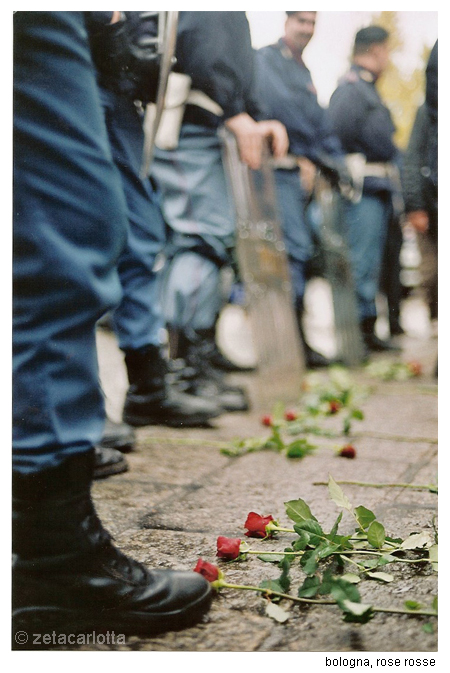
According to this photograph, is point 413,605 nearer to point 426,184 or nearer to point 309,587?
point 309,587

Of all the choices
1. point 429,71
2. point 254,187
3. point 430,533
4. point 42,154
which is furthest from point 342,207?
point 42,154

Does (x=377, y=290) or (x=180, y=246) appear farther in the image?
(x=377, y=290)

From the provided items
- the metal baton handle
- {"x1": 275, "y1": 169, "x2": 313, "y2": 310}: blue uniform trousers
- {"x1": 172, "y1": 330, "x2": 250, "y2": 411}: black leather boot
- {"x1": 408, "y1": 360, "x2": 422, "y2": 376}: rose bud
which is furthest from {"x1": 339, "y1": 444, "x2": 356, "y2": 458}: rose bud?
{"x1": 275, "y1": 169, "x2": 313, "y2": 310}: blue uniform trousers

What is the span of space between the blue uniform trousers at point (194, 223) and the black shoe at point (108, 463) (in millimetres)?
681

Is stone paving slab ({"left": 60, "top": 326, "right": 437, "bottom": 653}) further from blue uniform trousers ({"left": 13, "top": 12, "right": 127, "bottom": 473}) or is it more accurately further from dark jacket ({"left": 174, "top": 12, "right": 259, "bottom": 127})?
dark jacket ({"left": 174, "top": 12, "right": 259, "bottom": 127})

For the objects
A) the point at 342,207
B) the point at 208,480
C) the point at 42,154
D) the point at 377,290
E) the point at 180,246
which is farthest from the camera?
the point at 377,290

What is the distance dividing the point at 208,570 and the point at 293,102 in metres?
1.54

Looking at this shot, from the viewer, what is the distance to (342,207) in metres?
2.89

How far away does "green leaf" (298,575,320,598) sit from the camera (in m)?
1.00

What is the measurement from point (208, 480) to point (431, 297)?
2.66ft

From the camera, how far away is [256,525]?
47.1 inches

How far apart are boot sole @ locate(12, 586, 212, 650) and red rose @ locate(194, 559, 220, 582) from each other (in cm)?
3

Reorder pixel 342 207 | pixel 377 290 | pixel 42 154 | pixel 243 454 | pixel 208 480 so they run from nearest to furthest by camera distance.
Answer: pixel 42 154, pixel 208 480, pixel 243 454, pixel 342 207, pixel 377 290
